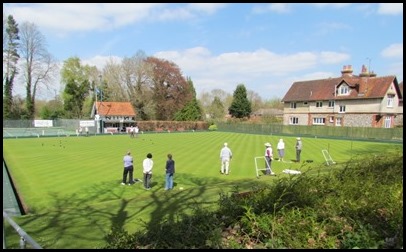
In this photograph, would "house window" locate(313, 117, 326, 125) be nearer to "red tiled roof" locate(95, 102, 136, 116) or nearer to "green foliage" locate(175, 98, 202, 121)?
"green foliage" locate(175, 98, 202, 121)

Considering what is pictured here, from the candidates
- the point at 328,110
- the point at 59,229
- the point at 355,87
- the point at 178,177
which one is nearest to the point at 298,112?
the point at 328,110

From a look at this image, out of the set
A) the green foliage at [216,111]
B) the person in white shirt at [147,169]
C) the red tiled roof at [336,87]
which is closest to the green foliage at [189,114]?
the green foliage at [216,111]

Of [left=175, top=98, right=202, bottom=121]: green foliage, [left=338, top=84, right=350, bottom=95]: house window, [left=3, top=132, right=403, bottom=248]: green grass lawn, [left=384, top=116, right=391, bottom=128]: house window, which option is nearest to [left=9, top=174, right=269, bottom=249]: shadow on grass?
[left=3, top=132, right=403, bottom=248]: green grass lawn

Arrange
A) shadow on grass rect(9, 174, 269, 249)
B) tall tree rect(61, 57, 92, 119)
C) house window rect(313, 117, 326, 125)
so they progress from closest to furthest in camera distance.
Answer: shadow on grass rect(9, 174, 269, 249) < house window rect(313, 117, 326, 125) < tall tree rect(61, 57, 92, 119)

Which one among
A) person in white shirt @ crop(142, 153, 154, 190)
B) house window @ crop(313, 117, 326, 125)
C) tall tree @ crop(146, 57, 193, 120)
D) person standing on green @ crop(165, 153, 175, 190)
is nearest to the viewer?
person standing on green @ crop(165, 153, 175, 190)

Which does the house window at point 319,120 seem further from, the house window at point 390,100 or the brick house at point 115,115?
the brick house at point 115,115

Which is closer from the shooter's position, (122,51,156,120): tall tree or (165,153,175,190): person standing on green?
(165,153,175,190): person standing on green

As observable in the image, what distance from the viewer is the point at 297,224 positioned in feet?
17.4

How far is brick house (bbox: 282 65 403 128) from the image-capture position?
53.9 meters

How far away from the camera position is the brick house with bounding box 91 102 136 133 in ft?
232

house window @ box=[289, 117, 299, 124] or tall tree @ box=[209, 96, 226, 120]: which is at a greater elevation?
tall tree @ box=[209, 96, 226, 120]

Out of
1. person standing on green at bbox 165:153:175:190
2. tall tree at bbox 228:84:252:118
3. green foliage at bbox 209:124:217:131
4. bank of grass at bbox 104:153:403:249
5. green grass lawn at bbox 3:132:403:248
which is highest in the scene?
tall tree at bbox 228:84:252:118

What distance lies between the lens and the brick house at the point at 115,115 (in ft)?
232

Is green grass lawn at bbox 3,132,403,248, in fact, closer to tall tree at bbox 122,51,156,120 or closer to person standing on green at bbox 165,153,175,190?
person standing on green at bbox 165,153,175,190
